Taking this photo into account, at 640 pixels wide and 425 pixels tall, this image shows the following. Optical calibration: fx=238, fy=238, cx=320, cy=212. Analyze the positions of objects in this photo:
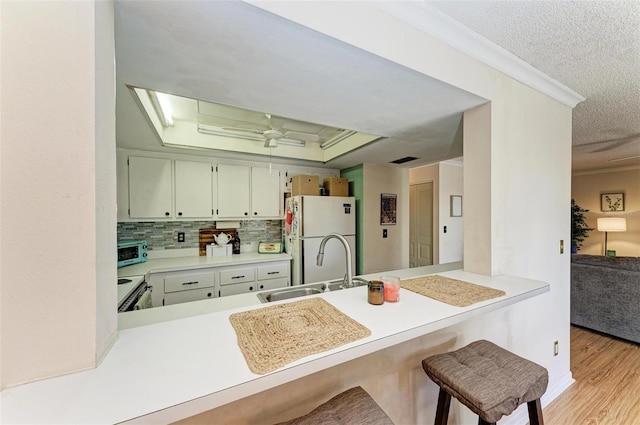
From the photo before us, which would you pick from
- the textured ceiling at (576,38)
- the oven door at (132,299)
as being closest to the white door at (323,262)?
the oven door at (132,299)

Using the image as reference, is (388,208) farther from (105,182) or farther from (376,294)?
(105,182)

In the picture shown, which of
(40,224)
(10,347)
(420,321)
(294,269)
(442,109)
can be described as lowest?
(294,269)

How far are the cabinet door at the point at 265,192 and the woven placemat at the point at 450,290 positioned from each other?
2421 millimetres

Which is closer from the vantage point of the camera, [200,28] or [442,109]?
[200,28]

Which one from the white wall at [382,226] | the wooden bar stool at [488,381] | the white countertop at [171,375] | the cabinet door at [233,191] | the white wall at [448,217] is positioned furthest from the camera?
the white wall at [448,217]

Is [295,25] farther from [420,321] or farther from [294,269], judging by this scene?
[294,269]

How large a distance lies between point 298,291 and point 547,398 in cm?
213

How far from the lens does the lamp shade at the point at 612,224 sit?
462 cm

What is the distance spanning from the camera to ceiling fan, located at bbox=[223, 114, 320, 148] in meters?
2.53

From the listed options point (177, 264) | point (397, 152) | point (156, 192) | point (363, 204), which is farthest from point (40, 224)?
point (363, 204)

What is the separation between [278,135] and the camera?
2.56 m

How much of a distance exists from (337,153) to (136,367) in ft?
9.66

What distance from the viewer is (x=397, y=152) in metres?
2.79

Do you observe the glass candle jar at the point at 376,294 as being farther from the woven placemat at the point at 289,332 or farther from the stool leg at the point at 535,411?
the stool leg at the point at 535,411
